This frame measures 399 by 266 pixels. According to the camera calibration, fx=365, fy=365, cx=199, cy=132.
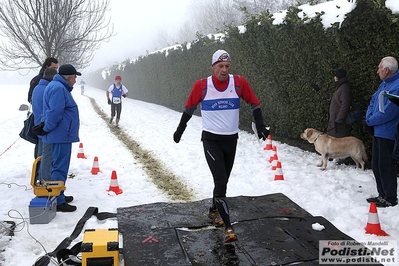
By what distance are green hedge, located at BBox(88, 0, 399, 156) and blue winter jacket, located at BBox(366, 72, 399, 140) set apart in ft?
3.88

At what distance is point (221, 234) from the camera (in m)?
4.61

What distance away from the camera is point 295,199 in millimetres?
Answer: 6082

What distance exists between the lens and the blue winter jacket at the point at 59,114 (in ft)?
18.0

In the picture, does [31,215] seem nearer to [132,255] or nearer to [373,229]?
[132,255]

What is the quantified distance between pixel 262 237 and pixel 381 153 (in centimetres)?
234

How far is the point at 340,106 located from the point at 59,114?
5322mm

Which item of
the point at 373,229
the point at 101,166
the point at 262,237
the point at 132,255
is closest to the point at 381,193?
the point at 373,229

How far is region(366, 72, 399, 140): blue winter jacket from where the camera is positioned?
5.14 m

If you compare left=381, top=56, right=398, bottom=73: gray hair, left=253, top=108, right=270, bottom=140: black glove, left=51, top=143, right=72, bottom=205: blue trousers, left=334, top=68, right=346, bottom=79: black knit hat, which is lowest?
left=51, top=143, right=72, bottom=205: blue trousers

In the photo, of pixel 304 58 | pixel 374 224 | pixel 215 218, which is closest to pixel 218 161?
pixel 215 218

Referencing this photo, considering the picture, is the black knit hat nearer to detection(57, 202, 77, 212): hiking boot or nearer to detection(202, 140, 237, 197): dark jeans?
detection(202, 140, 237, 197): dark jeans

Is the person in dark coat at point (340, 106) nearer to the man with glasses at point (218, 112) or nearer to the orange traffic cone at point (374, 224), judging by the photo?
the orange traffic cone at point (374, 224)

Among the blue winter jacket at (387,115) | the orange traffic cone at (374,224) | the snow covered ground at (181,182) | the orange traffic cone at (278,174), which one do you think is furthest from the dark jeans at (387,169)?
the orange traffic cone at (278,174)

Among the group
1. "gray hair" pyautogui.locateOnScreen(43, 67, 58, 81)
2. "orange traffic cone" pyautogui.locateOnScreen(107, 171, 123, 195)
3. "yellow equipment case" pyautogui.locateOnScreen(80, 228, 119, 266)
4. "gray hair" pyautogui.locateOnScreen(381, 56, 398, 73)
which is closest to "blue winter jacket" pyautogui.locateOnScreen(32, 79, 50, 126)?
"gray hair" pyautogui.locateOnScreen(43, 67, 58, 81)
